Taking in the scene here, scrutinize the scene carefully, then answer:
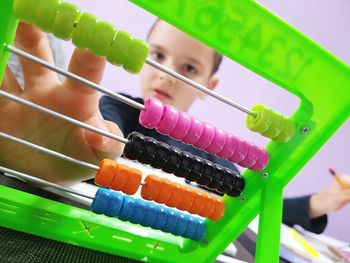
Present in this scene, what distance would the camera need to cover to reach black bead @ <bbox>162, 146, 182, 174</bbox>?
0.41m

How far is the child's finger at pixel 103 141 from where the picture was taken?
0.45m

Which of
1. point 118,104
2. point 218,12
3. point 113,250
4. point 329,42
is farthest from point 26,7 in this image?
point 329,42

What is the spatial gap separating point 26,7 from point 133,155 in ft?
0.64

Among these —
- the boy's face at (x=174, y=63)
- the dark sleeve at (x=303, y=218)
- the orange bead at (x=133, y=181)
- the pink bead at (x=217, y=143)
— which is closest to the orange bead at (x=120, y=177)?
the orange bead at (x=133, y=181)

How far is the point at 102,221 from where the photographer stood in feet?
1.45

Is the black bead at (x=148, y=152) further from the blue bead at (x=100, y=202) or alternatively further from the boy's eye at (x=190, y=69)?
the boy's eye at (x=190, y=69)

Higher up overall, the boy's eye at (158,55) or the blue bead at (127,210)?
the boy's eye at (158,55)

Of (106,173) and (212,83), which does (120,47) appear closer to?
(106,173)

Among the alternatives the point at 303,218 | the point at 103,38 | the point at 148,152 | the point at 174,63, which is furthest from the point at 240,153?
the point at 303,218

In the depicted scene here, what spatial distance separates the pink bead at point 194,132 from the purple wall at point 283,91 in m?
1.09

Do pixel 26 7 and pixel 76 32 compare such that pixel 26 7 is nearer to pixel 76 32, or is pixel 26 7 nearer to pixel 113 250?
pixel 76 32

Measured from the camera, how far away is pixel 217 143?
41 cm

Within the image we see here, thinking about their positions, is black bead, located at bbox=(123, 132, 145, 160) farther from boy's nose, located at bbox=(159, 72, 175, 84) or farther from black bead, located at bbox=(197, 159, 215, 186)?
boy's nose, located at bbox=(159, 72, 175, 84)

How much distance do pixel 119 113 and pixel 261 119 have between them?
0.72m
